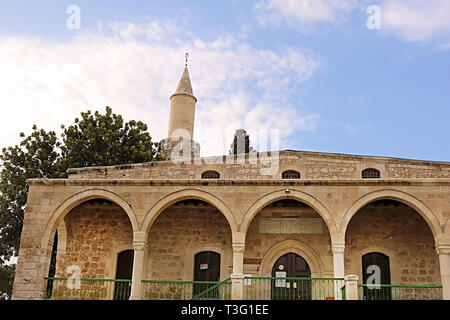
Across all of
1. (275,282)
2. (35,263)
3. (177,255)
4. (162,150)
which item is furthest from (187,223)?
(162,150)

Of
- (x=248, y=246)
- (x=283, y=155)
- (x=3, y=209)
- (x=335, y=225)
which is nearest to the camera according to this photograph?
(x=335, y=225)

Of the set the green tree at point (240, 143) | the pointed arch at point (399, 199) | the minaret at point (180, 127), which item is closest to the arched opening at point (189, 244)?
the pointed arch at point (399, 199)

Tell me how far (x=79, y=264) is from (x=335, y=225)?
24.3 ft

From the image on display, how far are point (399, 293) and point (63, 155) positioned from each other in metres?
13.2

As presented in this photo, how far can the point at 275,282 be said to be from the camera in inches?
526

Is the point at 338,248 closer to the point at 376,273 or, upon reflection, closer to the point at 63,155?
the point at 376,273

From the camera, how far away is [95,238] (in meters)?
14.4

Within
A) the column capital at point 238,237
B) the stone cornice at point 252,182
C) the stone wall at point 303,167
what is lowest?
the column capital at point 238,237

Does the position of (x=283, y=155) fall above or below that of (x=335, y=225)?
above

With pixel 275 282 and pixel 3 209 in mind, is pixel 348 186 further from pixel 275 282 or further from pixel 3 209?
pixel 3 209

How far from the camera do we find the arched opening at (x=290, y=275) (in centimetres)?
1295

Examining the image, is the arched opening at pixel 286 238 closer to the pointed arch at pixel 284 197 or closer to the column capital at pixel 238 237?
the pointed arch at pixel 284 197

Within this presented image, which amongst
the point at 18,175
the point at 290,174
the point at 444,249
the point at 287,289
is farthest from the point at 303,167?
the point at 18,175

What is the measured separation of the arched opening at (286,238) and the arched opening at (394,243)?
0.75 meters
